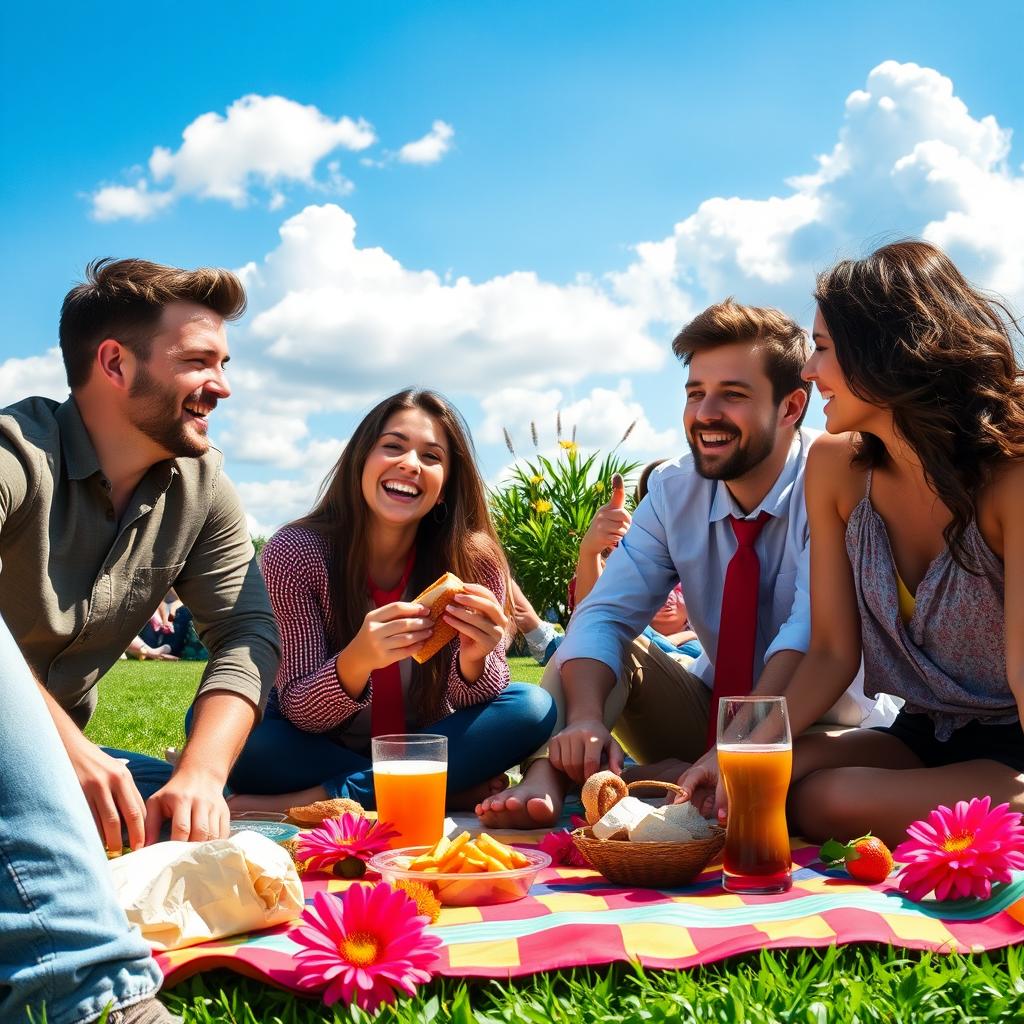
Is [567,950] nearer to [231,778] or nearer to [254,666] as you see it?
[254,666]

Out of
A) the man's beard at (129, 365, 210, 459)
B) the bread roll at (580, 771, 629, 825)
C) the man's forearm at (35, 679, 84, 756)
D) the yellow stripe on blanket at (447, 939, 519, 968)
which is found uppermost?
the man's beard at (129, 365, 210, 459)

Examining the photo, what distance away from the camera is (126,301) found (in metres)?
3.47

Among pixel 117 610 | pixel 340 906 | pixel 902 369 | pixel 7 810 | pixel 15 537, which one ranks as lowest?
pixel 340 906

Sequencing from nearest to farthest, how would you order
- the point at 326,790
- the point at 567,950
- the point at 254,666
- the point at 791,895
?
the point at 567,950
the point at 791,895
the point at 254,666
the point at 326,790

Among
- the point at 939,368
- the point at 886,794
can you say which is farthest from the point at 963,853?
the point at 939,368

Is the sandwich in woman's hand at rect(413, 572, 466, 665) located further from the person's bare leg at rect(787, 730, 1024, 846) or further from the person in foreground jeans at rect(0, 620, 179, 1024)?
the person in foreground jeans at rect(0, 620, 179, 1024)

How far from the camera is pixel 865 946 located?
210 cm

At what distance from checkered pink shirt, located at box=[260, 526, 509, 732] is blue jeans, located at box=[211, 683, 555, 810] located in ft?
0.21

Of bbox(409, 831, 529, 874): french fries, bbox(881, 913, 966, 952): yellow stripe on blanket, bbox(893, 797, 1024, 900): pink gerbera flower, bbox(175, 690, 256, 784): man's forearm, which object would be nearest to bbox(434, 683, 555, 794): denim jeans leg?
bbox(175, 690, 256, 784): man's forearm

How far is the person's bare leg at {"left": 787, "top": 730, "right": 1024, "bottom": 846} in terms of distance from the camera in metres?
2.92

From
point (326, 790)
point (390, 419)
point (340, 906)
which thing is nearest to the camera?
point (340, 906)

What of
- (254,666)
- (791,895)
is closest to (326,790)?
(254,666)

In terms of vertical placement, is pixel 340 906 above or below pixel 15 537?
below

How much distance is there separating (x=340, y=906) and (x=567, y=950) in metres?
0.44
